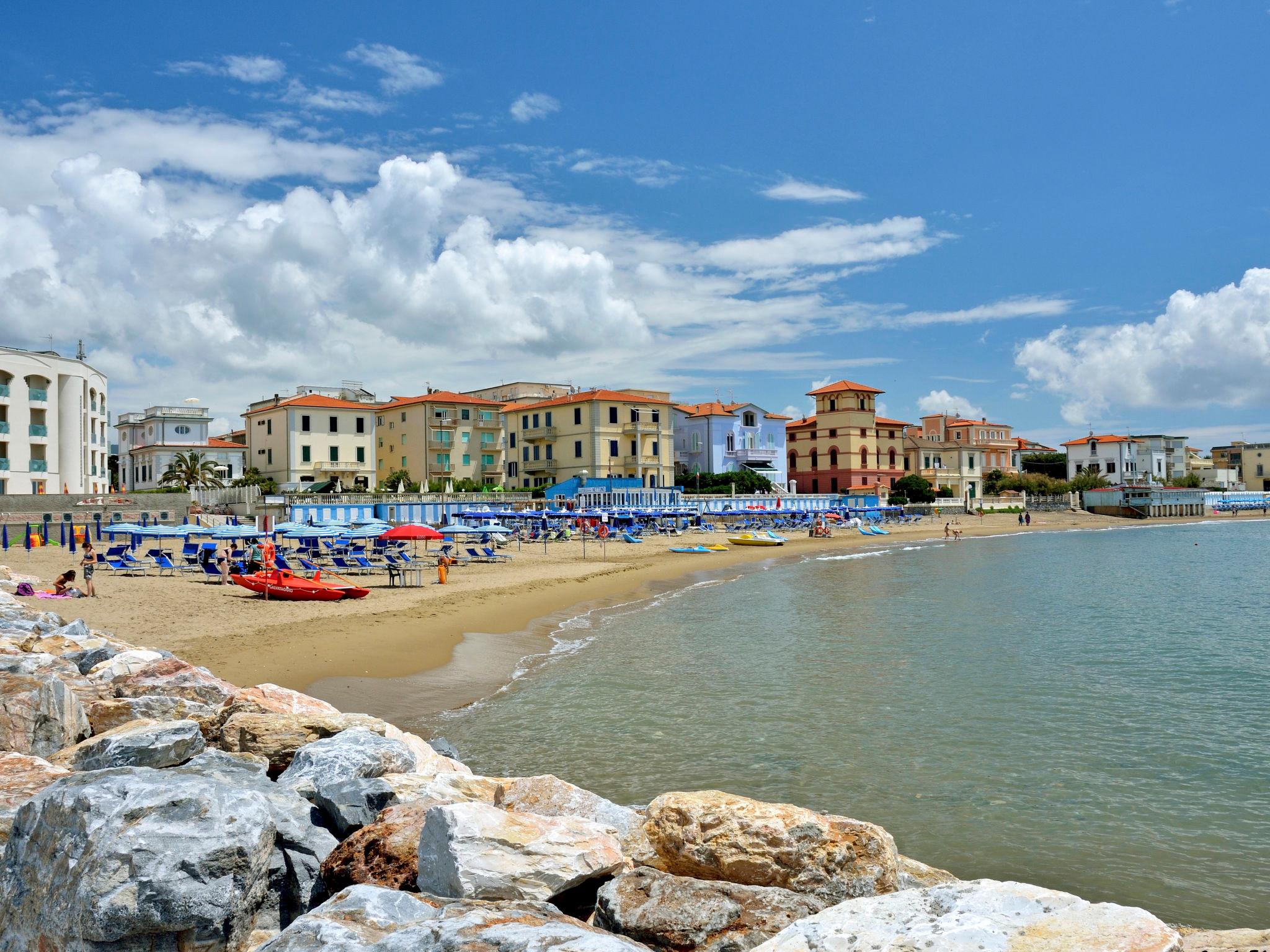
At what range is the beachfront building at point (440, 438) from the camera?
236ft

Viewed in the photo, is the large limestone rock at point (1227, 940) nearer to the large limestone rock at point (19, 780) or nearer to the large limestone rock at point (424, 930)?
the large limestone rock at point (424, 930)

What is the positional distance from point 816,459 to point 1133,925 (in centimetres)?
10009

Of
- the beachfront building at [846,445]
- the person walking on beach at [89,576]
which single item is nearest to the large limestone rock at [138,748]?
the person walking on beach at [89,576]

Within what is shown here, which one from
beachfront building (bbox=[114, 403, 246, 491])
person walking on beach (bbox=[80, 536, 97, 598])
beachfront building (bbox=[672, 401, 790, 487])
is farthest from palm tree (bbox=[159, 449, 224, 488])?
person walking on beach (bbox=[80, 536, 97, 598])

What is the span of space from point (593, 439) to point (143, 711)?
61636mm

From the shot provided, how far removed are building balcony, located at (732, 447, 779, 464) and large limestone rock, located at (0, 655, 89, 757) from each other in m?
80.2

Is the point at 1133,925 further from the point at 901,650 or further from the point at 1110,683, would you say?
the point at 901,650

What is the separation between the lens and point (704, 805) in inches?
207

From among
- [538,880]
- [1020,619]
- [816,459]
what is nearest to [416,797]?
[538,880]

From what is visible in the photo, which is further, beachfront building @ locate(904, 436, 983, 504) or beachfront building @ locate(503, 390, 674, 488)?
beachfront building @ locate(904, 436, 983, 504)

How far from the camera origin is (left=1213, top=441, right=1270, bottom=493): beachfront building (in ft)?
470

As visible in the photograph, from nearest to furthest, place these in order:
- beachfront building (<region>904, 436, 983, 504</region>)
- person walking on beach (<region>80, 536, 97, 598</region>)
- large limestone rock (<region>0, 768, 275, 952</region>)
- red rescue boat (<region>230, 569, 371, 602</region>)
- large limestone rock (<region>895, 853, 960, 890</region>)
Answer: large limestone rock (<region>0, 768, 275, 952</region>) → large limestone rock (<region>895, 853, 960, 890</region>) → person walking on beach (<region>80, 536, 97, 598</region>) → red rescue boat (<region>230, 569, 371, 602</region>) → beachfront building (<region>904, 436, 983, 504</region>)

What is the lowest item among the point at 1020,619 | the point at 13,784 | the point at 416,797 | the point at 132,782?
the point at 1020,619

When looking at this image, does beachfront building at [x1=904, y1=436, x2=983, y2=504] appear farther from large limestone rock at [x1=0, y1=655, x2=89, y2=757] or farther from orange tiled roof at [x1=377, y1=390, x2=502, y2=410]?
large limestone rock at [x1=0, y1=655, x2=89, y2=757]
